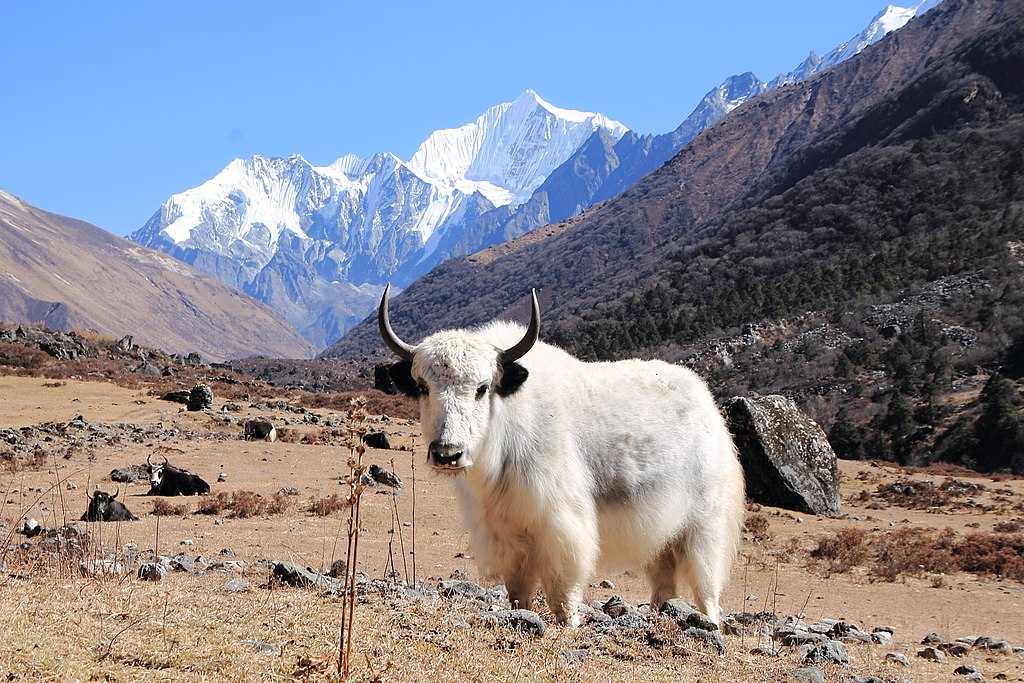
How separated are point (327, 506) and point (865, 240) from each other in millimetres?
62968

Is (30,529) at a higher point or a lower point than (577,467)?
lower

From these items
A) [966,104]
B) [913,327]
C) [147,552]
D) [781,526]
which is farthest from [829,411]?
[966,104]

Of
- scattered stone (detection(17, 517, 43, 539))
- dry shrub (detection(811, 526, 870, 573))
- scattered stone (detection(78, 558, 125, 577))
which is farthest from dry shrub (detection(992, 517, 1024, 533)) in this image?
scattered stone (detection(17, 517, 43, 539))

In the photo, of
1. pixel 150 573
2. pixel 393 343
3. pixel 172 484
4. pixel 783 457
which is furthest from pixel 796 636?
pixel 783 457

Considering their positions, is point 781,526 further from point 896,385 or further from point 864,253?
point 864,253

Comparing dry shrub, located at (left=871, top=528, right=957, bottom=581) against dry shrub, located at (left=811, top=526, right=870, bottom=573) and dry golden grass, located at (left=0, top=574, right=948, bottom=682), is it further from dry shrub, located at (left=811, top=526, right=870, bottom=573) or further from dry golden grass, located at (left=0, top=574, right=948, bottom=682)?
dry golden grass, located at (left=0, top=574, right=948, bottom=682)

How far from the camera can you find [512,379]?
7656 millimetres

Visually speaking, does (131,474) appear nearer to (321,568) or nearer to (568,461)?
(321,568)

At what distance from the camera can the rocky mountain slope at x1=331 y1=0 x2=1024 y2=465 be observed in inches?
1817

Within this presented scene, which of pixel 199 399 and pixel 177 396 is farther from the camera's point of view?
pixel 177 396

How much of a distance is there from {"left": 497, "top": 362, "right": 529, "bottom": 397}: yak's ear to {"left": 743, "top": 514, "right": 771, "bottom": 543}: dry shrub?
10963 millimetres

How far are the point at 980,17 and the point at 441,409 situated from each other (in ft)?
484

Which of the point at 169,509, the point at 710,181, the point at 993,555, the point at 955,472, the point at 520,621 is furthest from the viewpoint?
the point at 710,181

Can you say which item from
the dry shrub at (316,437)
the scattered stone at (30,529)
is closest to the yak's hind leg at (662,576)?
the scattered stone at (30,529)
